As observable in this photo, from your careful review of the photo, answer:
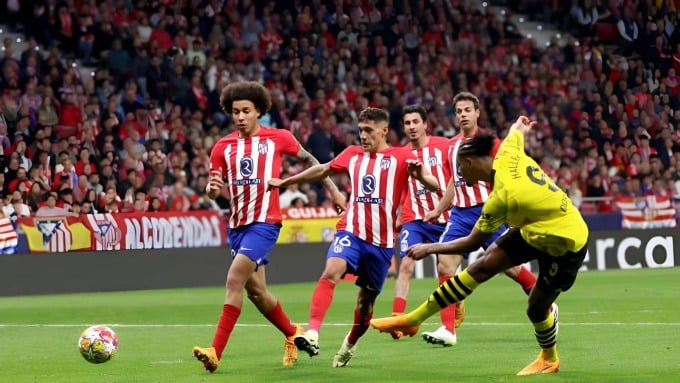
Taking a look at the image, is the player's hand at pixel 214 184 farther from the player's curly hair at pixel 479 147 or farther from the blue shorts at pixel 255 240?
the player's curly hair at pixel 479 147

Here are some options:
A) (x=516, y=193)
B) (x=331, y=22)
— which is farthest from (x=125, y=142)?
(x=516, y=193)

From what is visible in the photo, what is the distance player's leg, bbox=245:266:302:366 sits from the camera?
409 inches

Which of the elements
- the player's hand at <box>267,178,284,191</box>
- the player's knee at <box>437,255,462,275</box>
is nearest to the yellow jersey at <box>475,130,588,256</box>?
the player's hand at <box>267,178,284,191</box>

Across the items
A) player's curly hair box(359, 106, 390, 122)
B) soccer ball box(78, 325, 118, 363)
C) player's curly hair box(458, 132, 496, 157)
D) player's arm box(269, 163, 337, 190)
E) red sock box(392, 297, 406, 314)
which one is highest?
player's curly hair box(359, 106, 390, 122)

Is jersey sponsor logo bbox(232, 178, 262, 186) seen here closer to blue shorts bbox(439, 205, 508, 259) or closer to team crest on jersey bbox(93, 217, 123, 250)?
blue shorts bbox(439, 205, 508, 259)

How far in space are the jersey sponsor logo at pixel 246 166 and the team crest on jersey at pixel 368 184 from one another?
886 mm

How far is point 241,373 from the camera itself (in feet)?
32.0

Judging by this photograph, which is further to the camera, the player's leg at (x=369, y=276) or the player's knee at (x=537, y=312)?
the player's leg at (x=369, y=276)

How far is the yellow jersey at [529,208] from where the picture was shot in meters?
8.70

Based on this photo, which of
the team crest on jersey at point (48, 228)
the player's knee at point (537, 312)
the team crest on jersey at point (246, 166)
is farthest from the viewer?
the team crest on jersey at point (48, 228)

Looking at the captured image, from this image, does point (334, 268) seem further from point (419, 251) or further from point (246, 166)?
point (419, 251)

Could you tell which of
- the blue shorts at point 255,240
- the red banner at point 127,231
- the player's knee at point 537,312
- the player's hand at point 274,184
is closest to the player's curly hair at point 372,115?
the player's hand at point 274,184

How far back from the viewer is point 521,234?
9109mm

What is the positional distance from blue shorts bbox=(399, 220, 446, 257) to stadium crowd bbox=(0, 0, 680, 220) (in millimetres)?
8954
